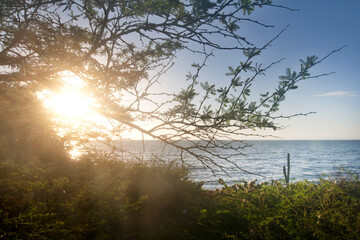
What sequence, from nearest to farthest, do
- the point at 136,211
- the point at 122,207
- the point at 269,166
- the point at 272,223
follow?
the point at 122,207 < the point at 272,223 < the point at 136,211 < the point at 269,166

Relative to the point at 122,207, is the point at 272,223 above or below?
below

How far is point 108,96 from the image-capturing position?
3.90 m

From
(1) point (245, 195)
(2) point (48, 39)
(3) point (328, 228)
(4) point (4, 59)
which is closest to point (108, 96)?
(2) point (48, 39)

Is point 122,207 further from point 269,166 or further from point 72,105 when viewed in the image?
point 269,166

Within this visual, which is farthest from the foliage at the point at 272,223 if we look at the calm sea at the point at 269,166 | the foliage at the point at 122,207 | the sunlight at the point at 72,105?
the sunlight at the point at 72,105

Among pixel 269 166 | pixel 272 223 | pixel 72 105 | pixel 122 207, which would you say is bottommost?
pixel 269 166

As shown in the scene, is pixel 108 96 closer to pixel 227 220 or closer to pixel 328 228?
pixel 227 220

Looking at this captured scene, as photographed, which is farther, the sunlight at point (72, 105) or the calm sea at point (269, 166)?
the calm sea at point (269, 166)

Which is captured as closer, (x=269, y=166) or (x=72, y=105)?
(x=72, y=105)

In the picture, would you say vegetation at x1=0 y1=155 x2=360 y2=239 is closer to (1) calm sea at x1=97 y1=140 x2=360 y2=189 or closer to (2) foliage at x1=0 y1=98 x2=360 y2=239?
(2) foliage at x1=0 y1=98 x2=360 y2=239

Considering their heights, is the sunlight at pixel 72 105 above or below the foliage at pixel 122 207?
above

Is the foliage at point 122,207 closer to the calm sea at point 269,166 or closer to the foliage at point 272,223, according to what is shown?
the foliage at point 272,223

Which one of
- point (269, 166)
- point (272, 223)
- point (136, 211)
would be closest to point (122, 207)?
point (136, 211)

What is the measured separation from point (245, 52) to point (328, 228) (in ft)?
11.3
